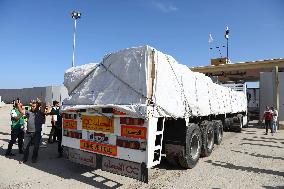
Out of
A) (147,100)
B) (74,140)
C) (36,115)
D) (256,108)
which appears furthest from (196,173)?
(256,108)

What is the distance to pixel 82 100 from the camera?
6.15 meters

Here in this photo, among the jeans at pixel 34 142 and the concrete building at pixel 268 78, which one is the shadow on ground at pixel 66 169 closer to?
the jeans at pixel 34 142

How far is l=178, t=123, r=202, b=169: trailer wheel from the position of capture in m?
6.17

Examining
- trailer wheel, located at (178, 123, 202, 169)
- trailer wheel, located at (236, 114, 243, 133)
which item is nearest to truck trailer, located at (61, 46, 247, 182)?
trailer wheel, located at (178, 123, 202, 169)

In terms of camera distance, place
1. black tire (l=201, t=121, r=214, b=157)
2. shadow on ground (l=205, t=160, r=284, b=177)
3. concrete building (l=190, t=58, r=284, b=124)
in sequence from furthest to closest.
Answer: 1. concrete building (l=190, t=58, r=284, b=124)
2. black tire (l=201, t=121, r=214, b=157)
3. shadow on ground (l=205, t=160, r=284, b=177)

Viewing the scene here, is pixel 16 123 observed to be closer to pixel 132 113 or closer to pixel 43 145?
pixel 43 145

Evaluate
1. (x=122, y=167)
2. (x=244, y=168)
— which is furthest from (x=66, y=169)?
Answer: (x=244, y=168)

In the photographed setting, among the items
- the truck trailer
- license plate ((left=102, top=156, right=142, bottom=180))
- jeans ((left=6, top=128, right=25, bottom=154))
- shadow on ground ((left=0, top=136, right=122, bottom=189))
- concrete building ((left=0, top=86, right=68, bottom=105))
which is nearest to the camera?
license plate ((left=102, top=156, right=142, bottom=180))

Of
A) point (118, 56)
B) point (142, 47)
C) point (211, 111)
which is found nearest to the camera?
point (142, 47)

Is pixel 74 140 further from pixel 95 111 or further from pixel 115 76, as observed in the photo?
pixel 115 76

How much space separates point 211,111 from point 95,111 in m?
3.97

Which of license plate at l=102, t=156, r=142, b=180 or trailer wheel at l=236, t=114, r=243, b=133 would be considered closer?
license plate at l=102, t=156, r=142, b=180

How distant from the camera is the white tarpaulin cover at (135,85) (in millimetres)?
5277

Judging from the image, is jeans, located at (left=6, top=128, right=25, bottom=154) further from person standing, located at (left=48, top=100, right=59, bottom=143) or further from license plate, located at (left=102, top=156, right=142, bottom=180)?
license plate, located at (left=102, top=156, right=142, bottom=180)
